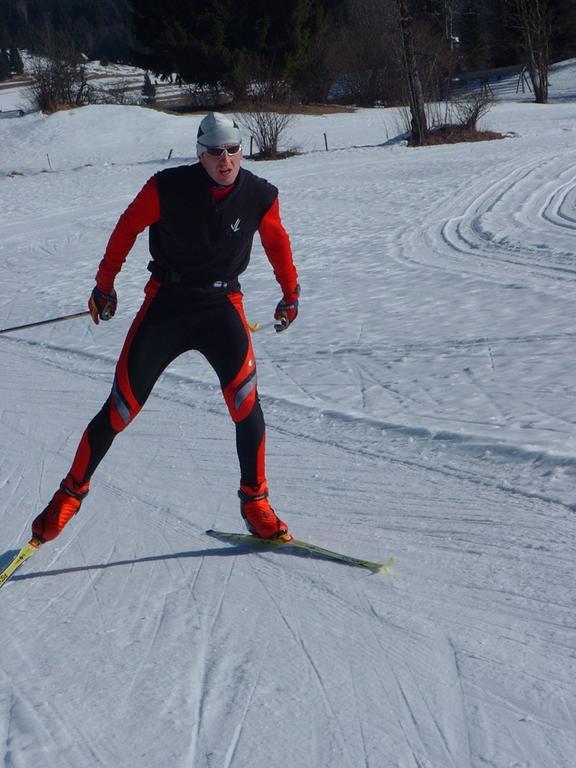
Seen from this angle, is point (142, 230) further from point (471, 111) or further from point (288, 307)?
point (471, 111)

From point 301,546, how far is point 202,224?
1.53m

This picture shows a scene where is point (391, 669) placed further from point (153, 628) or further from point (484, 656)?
point (153, 628)

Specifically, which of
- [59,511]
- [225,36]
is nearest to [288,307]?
[59,511]

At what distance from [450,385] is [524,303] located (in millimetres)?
2607

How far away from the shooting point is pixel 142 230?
4.22 meters

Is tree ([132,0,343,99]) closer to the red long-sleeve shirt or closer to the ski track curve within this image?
the ski track curve

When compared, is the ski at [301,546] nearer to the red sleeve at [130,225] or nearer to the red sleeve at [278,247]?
the red sleeve at [278,247]

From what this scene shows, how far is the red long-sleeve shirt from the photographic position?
13.4ft

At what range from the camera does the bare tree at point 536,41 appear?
4400 centimetres

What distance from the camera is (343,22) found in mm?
63094

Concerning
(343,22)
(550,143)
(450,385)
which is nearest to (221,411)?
(450,385)

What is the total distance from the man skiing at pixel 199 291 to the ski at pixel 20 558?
1.8 inches

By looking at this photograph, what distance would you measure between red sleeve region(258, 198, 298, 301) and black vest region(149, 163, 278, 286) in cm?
5

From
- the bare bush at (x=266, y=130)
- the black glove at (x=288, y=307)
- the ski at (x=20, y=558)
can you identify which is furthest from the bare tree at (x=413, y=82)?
the ski at (x=20, y=558)
